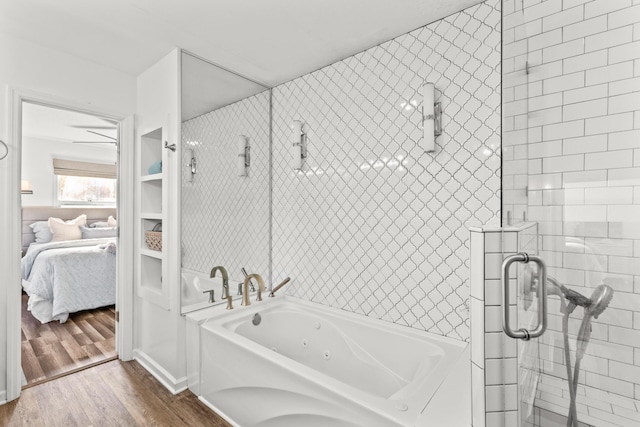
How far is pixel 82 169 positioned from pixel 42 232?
129 centimetres

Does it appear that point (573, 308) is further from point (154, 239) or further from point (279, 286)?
point (154, 239)

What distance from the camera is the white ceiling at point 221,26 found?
173 centimetres

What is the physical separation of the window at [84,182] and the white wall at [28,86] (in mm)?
3567

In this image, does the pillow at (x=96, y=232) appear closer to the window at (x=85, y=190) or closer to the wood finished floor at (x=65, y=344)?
the window at (x=85, y=190)

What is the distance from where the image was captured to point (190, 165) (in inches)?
89.7

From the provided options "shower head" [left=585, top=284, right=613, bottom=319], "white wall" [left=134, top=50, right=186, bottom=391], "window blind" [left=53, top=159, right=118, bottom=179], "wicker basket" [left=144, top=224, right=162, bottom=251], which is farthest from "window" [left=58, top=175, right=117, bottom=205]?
"shower head" [left=585, top=284, right=613, bottom=319]

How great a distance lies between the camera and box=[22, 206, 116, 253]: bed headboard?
15.4 ft

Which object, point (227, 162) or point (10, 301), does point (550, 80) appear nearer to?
point (227, 162)

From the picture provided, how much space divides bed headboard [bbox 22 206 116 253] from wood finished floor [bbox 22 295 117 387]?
5.41 feet

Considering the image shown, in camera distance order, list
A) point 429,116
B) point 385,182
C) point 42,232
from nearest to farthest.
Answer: point 429,116 < point 385,182 < point 42,232

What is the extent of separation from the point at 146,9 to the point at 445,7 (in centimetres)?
172

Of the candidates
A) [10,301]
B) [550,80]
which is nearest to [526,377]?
[550,80]

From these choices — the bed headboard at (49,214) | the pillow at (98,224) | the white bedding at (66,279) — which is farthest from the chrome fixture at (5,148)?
the pillow at (98,224)

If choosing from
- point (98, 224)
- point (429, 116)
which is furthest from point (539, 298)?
point (98, 224)
